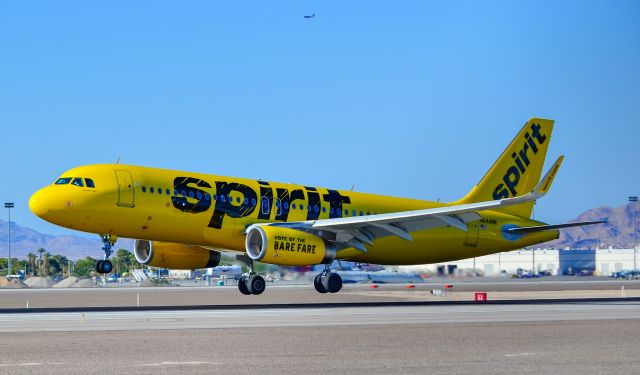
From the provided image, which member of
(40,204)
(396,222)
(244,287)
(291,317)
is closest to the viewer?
(291,317)

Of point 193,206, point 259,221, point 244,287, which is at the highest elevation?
point 193,206

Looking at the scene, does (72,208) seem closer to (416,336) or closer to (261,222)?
(261,222)

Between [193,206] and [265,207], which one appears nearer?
[193,206]

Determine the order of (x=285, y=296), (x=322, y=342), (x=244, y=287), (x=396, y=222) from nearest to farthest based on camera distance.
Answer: (x=322, y=342), (x=396, y=222), (x=244, y=287), (x=285, y=296)

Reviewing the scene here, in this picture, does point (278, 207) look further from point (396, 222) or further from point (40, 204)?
point (40, 204)

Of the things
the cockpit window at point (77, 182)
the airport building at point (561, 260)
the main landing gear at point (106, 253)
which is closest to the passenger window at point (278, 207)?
the main landing gear at point (106, 253)

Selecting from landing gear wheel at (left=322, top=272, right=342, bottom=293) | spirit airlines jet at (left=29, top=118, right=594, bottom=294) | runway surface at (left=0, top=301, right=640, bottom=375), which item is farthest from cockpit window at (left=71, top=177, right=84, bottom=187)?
landing gear wheel at (left=322, top=272, right=342, bottom=293)

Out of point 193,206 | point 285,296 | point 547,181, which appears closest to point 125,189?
point 193,206

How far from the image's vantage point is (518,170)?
192 feet

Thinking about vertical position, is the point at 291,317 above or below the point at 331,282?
below

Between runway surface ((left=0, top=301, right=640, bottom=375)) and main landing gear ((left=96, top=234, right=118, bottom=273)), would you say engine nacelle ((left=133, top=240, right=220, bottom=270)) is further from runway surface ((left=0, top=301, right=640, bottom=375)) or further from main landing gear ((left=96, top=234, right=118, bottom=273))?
runway surface ((left=0, top=301, right=640, bottom=375))

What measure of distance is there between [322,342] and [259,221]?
947 inches

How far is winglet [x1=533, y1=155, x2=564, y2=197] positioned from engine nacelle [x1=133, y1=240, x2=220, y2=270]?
16696mm

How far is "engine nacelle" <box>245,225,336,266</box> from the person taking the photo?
4466cm
